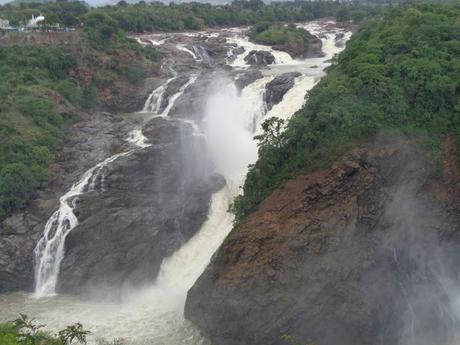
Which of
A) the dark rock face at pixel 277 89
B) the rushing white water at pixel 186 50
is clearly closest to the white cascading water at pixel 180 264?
the dark rock face at pixel 277 89

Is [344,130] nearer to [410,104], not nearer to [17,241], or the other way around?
[410,104]

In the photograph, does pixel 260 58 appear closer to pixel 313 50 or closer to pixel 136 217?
pixel 313 50

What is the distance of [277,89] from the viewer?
1587 inches

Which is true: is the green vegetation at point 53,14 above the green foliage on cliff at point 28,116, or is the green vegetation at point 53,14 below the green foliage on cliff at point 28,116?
above

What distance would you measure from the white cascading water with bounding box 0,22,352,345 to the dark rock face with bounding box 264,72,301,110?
1.45 feet

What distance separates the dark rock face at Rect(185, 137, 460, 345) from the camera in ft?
74.6

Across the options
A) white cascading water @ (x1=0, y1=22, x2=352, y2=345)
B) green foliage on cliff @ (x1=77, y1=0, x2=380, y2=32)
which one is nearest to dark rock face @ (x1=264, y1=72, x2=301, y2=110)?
white cascading water @ (x1=0, y1=22, x2=352, y2=345)

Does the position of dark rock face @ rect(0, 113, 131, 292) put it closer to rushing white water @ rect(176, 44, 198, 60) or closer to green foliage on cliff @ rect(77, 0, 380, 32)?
rushing white water @ rect(176, 44, 198, 60)

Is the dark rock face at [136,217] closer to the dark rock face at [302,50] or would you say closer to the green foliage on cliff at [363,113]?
the green foliage on cliff at [363,113]

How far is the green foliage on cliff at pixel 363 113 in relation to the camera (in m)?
25.7

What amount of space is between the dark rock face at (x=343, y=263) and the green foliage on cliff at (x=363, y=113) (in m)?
1.11

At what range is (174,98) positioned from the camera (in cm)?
4488

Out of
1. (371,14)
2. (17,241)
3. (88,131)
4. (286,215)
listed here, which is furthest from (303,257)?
(371,14)

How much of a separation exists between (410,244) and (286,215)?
544 cm
